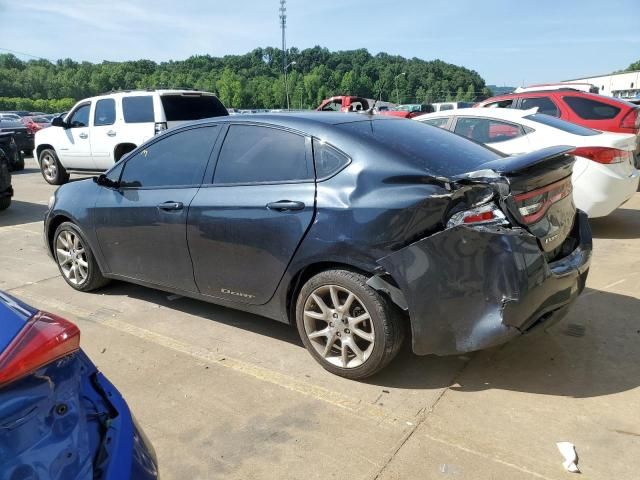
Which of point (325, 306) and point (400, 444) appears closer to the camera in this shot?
point (400, 444)

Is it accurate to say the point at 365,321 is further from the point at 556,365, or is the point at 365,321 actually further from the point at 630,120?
the point at 630,120

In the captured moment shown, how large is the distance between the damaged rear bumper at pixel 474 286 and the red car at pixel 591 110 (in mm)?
6604

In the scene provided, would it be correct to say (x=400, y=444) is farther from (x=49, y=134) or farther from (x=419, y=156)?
(x=49, y=134)

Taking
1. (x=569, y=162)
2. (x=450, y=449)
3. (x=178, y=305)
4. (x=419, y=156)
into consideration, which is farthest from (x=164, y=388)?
(x=569, y=162)

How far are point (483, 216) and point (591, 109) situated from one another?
7.05 m

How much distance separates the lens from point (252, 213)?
11.5 feet

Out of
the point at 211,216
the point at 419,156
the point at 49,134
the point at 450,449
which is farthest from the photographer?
the point at 49,134

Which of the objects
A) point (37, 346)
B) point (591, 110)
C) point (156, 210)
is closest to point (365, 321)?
point (156, 210)

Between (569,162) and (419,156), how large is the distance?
988 millimetres

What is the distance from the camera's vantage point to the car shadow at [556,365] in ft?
10.4

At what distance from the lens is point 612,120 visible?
8.55 metres

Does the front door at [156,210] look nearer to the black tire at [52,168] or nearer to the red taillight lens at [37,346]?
the red taillight lens at [37,346]

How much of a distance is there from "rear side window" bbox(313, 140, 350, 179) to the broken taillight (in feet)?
2.62

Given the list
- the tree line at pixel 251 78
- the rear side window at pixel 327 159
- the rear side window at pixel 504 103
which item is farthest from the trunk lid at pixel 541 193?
the tree line at pixel 251 78
